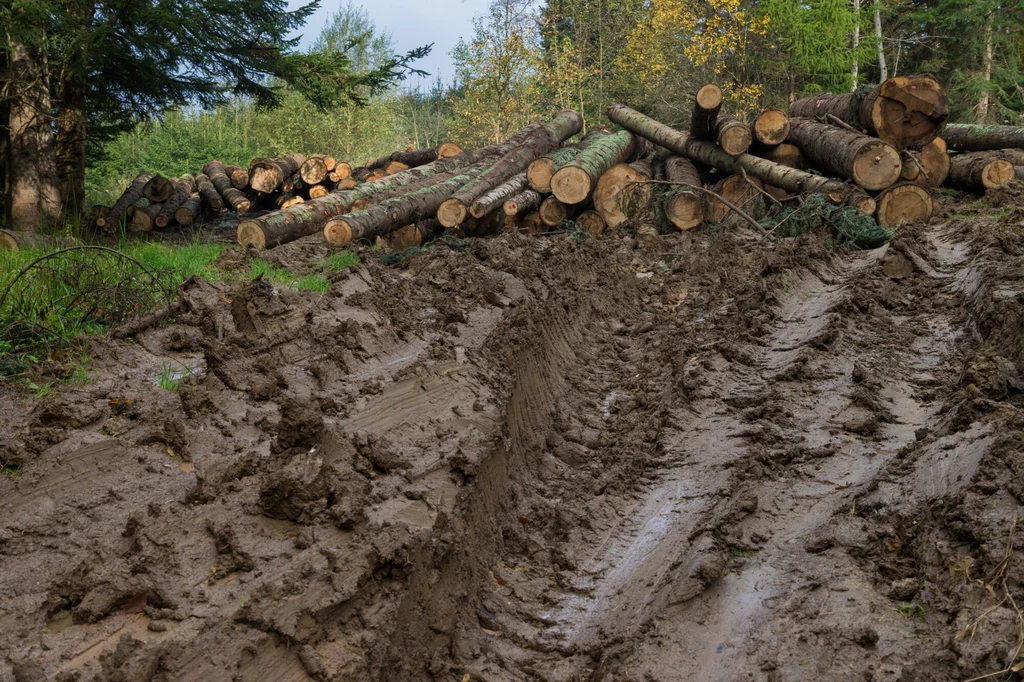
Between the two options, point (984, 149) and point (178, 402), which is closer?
point (178, 402)

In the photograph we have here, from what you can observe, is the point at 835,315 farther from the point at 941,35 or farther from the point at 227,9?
the point at 941,35

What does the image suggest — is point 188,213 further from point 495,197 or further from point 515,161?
point 495,197

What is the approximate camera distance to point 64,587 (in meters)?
2.73

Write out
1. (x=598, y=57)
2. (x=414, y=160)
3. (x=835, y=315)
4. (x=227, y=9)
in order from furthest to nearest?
(x=598, y=57) < (x=414, y=160) < (x=227, y=9) < (x=835, y=315)

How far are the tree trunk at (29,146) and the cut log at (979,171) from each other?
12363mm

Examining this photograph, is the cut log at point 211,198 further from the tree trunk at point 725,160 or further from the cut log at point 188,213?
the tree trunk at point 725,160

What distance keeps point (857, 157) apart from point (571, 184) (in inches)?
149

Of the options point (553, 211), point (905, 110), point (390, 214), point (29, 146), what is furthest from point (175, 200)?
point (905, 110)

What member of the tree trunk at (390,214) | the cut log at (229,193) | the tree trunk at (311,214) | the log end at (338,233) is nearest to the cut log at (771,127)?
the tree trunk at (390,214)

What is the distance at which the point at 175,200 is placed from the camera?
13898 mm

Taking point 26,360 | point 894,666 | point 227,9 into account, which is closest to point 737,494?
point 894,666

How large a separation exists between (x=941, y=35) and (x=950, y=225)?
678 inches

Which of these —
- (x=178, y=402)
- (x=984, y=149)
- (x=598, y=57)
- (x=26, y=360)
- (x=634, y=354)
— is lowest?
(x=634, y=354)

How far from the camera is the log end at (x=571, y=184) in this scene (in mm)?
11062
